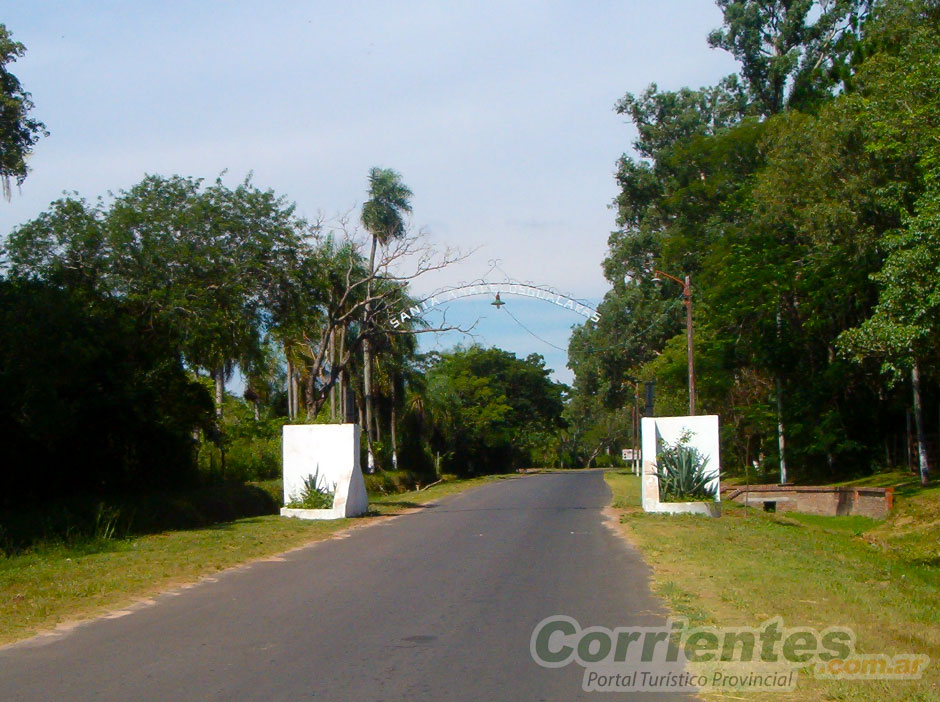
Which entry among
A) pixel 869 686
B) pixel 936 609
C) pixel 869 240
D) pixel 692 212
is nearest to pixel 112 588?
pixel 869 686

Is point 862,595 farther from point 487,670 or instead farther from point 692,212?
point 692,212

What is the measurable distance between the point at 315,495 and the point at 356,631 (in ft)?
48.5

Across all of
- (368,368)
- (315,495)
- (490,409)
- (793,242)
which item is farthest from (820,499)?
(490,409)

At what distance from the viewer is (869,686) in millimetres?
7113

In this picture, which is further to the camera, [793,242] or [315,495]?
[793,242]

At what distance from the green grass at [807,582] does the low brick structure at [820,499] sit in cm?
534

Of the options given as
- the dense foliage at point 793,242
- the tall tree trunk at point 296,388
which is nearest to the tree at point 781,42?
the dense foliage at point 793,242

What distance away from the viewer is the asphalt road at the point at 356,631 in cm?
746

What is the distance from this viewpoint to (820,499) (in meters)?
33.1

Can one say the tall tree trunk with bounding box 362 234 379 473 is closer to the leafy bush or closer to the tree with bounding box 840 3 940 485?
the leafy bush

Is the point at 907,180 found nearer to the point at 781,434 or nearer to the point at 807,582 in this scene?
the point at 781,434

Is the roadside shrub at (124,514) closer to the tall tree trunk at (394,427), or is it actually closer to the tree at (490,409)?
the tall tree trunk at (394,427)

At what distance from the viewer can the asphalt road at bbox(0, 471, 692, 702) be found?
746cm

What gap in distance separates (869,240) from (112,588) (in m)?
22.5
